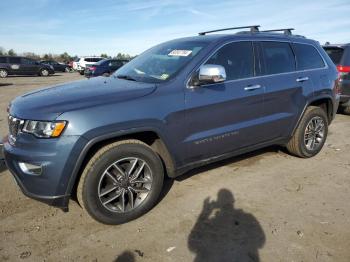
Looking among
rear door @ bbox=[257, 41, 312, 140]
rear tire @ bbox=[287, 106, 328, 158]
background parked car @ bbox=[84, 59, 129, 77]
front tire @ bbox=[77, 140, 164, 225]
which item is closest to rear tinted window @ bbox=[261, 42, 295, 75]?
rear door @ bbox=[257, 41, 312, 140]

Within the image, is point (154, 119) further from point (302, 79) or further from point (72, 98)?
point (302, 79)

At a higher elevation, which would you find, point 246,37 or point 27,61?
point 246,37

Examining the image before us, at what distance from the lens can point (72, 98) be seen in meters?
3.15

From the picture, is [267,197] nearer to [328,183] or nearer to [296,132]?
[328,183]

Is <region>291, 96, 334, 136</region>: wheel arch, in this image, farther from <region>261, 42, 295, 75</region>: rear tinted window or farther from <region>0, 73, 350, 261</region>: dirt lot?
<region>0, 73, 350, 261</region>: dirt lot

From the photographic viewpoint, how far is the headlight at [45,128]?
287 centimetres

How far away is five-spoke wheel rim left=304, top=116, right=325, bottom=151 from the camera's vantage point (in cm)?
516

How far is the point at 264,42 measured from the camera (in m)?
4.46

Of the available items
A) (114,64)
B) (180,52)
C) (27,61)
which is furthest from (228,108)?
(27,61)

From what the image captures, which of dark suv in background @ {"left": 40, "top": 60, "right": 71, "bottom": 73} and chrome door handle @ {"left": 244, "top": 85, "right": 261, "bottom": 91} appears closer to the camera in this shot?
chrome door handle @ {"left": 244, "top": 85, "right": 261, "bottom": 91}

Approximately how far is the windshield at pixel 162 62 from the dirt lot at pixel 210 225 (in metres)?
1.40

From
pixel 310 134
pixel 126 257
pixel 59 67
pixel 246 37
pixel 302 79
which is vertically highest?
pixel 246 37

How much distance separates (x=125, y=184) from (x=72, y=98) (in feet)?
3.21

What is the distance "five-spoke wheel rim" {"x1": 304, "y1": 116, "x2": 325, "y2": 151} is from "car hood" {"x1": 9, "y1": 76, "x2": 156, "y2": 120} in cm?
285
